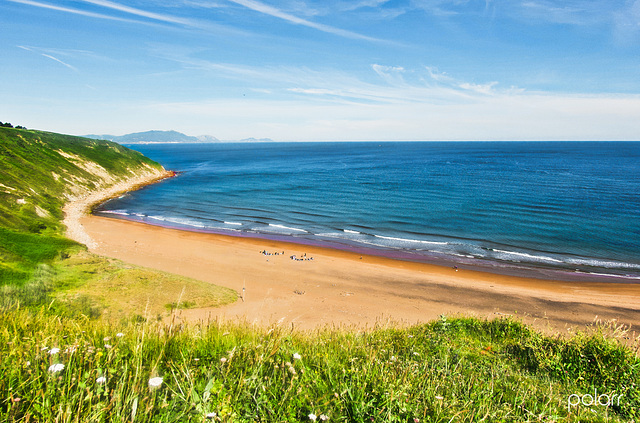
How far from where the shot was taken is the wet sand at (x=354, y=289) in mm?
16078

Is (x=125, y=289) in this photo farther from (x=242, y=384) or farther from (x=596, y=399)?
(x=596, y=399)

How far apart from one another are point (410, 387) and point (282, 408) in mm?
1605

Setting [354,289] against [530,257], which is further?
[530,257]

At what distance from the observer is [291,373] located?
4133 millimetres

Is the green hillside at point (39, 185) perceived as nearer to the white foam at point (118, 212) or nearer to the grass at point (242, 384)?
the white foam at point (118, 212)

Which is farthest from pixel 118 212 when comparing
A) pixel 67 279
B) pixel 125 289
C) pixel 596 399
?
pixel 596 399

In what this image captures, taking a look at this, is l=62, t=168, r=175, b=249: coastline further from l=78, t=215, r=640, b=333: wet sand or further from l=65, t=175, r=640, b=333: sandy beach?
l=78, t=215, r=640, b=333: wet sand

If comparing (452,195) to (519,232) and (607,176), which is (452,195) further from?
(607,176)

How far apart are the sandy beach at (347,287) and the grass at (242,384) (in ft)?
25.0

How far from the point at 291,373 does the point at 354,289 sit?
51.9ft

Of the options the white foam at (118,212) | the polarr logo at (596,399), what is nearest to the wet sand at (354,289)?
the polarr logo at (596,399)

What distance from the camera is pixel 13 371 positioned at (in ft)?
10.8

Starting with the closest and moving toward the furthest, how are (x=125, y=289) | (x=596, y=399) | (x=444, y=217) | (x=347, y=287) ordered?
1. (x=596, y=399)
2. (x=125, y=289)
3. (x=347, y=287)
4. (x=444, y=217)

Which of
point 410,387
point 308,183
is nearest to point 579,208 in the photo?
point 308,183
